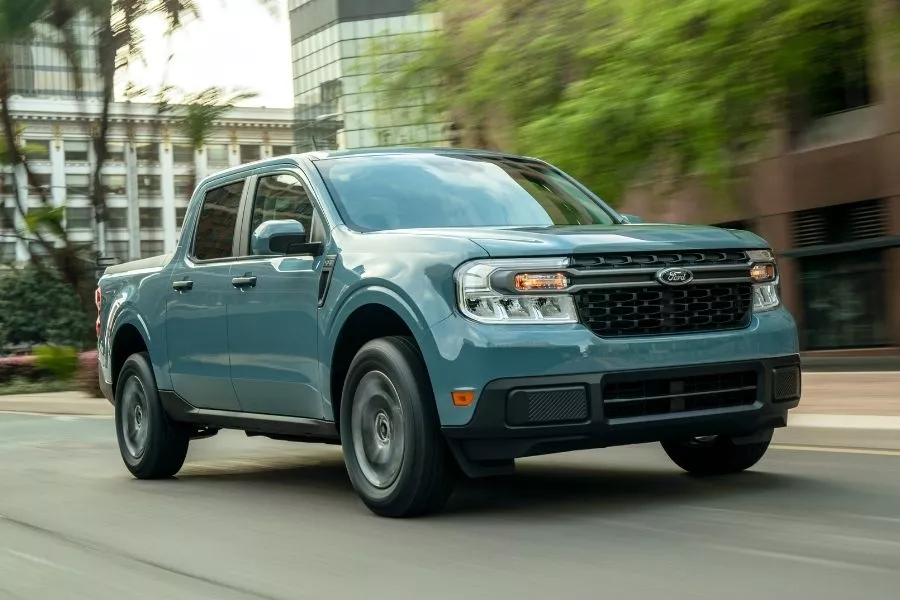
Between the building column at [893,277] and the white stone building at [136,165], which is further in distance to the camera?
the white stone building at [136,165]

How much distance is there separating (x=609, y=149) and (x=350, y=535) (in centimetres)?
906

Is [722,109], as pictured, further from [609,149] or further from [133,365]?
[133,365]

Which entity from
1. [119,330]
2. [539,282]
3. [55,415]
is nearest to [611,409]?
[539,282]

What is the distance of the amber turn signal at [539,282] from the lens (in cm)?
617

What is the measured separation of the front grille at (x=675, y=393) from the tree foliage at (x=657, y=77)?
757 centimetres

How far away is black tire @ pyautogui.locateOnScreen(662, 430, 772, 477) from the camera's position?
7.52 meters

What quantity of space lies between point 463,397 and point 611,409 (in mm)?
653

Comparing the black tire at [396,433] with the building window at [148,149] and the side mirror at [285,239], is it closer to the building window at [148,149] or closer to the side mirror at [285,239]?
the side mirror at [285,239]

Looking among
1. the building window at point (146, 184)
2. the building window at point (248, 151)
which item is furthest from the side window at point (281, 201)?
the building window at point (248, 151)

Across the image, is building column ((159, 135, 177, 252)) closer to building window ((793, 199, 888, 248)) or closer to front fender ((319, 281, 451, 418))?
building window ((793, 199, 888, 248))

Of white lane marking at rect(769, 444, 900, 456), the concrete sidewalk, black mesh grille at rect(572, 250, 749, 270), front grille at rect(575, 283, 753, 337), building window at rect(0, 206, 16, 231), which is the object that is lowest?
white lane marking at rect(769, 444, 900, 456)

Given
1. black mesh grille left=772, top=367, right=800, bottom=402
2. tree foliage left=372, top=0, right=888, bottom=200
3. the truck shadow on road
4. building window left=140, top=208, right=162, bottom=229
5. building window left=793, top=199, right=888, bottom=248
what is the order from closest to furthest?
black mesh grille left=772, top=367, right=800, bottom=402 → the truck shadow on road → tree foliage left=372, top=0, right=888, bottom=200 → building window left=793, top=199, right=888, bottom=248 → building window left=140, top=208, right=162, bottom=229

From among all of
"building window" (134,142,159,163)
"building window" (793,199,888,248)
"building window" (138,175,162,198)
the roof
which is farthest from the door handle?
"building window" (138,175,162,198)

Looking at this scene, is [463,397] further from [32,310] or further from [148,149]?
[32,310]
